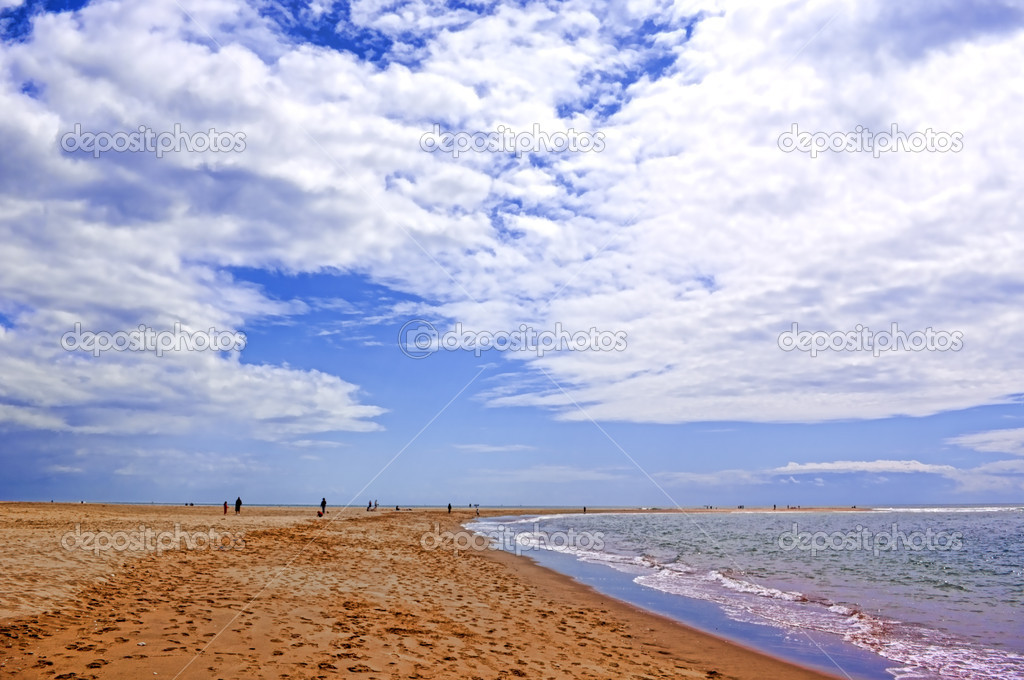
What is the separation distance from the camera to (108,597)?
48.0 feet

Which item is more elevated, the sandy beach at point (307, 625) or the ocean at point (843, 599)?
the sandy beach at point (307, 625)

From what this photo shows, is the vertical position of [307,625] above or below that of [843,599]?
above

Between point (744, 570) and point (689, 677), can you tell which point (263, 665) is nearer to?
point (689, 677)

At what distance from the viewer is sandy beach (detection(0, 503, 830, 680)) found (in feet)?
35.2

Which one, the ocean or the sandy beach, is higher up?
the sandy beach

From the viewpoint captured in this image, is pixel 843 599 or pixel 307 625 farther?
pixel 843 599

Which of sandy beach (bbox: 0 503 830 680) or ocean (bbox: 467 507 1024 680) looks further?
ocean (bbox: 467 507 1024 680)

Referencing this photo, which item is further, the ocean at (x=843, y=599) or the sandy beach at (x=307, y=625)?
the ocean at (x=843, y=599)

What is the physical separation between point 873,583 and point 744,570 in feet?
19.6

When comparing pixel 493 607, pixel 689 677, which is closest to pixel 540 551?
pixel 493 607

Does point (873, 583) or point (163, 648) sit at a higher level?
point (163, 648)

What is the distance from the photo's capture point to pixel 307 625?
13.4 m

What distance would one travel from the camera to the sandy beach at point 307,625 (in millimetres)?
10727

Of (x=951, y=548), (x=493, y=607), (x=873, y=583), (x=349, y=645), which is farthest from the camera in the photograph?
(x=951, y=548)
